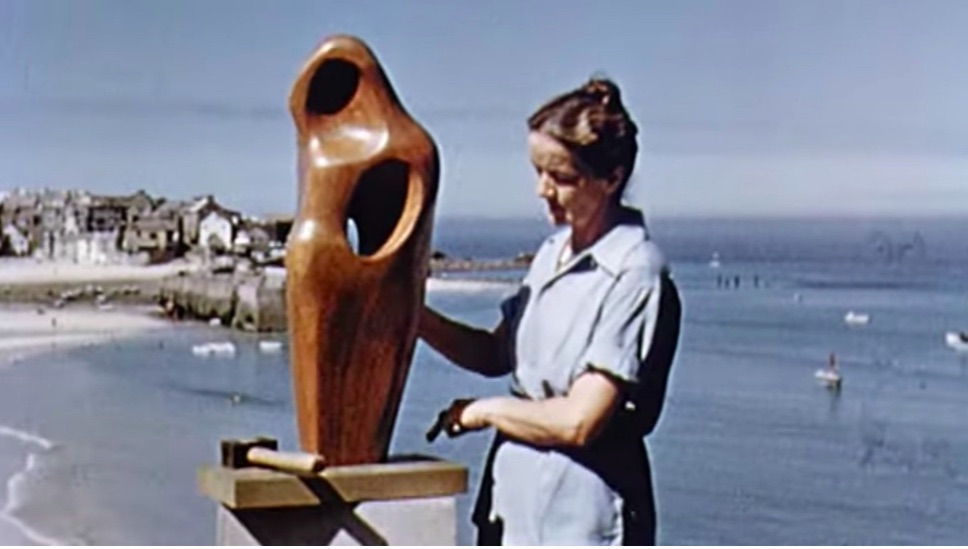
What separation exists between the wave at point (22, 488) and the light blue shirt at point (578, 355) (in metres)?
0.99

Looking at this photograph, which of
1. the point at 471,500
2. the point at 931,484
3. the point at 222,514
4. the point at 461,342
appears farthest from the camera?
the point at 931,484

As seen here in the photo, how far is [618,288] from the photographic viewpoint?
244cm

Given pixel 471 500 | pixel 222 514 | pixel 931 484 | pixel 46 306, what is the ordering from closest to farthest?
pixel 222 514 < pixel 471 500 < pixel 931 484 < pixel 46 306

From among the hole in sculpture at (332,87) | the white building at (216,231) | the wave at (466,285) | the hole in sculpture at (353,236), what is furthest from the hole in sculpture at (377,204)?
the white building at (216,231)

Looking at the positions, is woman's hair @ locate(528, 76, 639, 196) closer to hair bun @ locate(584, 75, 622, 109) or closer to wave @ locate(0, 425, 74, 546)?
hair bun @ locate(584, 75, 622, 109)

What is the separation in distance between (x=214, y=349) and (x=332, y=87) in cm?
122

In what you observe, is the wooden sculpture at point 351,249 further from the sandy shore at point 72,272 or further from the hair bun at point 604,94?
the sandy shore at point 72,272

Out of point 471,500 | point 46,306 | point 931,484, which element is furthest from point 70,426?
point 931,484

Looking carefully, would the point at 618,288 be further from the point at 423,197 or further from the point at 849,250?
the point at 849,250

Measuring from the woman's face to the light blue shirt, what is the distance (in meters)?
0.03

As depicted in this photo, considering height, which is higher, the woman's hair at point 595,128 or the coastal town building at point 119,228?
the woman's hair at point 595,128

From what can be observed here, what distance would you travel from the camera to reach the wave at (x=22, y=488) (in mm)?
3100

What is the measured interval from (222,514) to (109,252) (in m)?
1.34

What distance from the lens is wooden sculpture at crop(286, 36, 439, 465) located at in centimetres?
237
